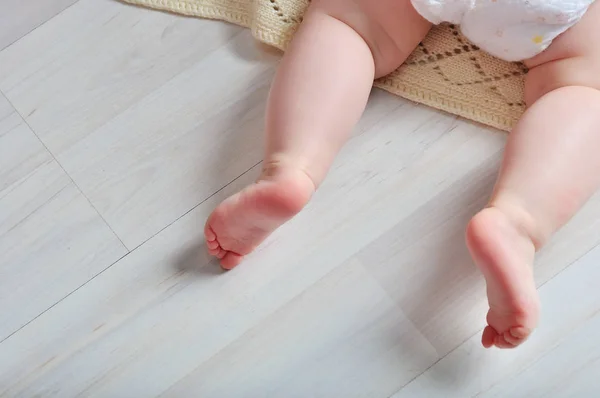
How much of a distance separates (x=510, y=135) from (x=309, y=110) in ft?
0.72

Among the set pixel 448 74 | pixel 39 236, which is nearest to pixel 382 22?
pixel 448 74

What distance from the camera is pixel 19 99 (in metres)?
0.86

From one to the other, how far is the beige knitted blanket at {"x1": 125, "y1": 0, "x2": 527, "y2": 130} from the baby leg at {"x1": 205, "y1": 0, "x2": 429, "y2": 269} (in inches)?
2.1

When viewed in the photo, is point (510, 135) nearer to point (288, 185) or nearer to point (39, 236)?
point (288, 185)

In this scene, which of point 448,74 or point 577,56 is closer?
point 577,56

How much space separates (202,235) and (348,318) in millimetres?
197

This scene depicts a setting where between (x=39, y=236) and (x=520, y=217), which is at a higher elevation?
(x=39, y=236)

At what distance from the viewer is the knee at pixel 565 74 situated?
714mm

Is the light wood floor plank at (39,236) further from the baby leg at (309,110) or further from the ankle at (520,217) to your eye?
the ankle at (520,217)

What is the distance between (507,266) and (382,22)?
11.9 inches

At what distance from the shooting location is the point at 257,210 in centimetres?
69

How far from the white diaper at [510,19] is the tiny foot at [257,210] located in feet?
0.77

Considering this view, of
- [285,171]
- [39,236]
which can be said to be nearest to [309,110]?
[285,171]

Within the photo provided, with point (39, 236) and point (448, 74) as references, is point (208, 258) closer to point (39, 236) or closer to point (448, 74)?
point (39, 236)
